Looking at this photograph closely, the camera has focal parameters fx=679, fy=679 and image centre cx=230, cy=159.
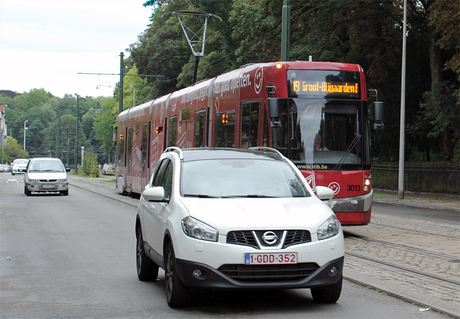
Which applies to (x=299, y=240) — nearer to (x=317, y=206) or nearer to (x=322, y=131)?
(x=317, y=206)

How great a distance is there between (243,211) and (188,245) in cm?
62

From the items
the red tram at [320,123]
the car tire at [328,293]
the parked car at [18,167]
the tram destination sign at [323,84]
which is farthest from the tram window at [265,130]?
the parked car at [18,167]

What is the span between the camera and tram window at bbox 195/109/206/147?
17344mm

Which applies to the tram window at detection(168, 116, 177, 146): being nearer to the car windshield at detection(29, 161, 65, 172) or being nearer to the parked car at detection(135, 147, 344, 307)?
the car windshield at detection(29, 161, 65, 172)

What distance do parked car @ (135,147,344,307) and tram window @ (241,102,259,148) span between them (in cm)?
631

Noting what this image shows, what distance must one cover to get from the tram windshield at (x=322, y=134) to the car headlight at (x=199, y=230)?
651 centimetres

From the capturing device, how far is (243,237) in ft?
19.9

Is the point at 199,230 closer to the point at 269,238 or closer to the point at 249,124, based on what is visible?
the point at 269,238

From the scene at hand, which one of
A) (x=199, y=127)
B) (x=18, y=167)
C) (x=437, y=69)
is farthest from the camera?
(x=18, y=167)

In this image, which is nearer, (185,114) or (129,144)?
(185,114)

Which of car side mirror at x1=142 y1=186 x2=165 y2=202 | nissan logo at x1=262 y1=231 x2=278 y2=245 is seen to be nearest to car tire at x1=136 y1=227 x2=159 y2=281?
car side mirror at x1=142 y1=186 x2=165 y2=202

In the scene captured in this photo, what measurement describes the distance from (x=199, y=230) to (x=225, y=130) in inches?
373

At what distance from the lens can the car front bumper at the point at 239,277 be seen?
605 centimetres

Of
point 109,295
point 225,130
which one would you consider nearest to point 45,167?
point 225,130
